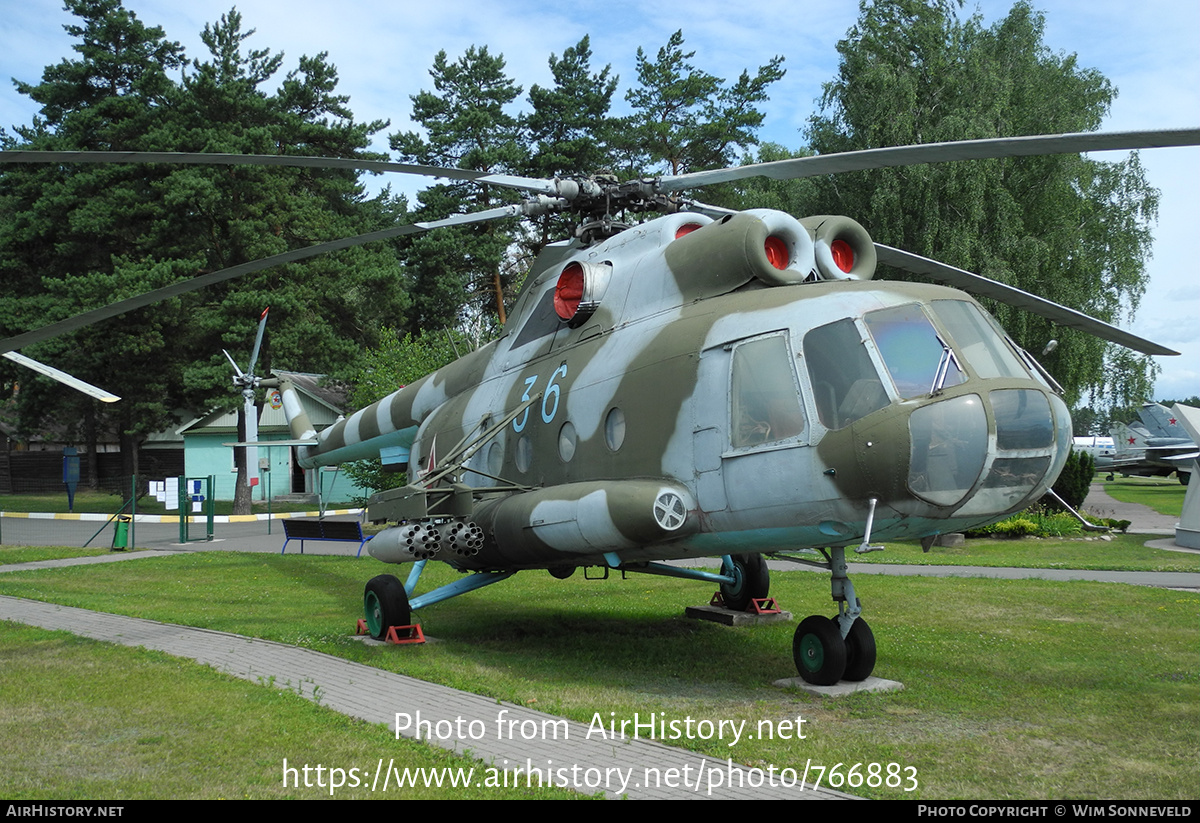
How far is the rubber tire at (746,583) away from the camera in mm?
11422

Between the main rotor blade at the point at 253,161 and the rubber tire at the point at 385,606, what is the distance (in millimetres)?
4302

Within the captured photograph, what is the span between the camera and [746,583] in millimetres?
11430

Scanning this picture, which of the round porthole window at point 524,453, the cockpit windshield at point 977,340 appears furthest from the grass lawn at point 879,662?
the cockpit windshield at point 977,340

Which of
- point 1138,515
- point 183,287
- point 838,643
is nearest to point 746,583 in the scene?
point 838,643

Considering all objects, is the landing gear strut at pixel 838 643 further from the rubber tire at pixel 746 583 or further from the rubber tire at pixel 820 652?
the rubber tire at pixel 746 583

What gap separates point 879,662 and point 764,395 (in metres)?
3.30

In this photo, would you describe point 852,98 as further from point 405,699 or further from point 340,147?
point 405,699

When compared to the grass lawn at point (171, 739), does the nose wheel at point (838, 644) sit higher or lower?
higher

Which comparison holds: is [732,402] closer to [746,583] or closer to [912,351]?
[912,351]

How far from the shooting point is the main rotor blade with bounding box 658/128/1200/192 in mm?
5664

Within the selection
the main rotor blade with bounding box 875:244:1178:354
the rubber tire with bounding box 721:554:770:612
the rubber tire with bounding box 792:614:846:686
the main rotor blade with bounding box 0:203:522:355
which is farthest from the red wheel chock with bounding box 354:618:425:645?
the main rotor blade with bounding box 875:244:1178:354

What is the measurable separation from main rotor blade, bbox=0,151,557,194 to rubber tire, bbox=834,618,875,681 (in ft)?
16.3
